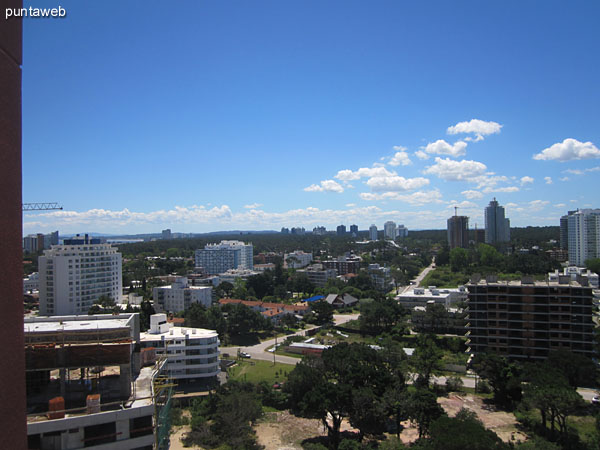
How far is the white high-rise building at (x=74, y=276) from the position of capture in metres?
40.6

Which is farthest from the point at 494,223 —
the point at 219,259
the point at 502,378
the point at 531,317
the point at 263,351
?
the point at 502,378

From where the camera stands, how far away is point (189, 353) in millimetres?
24828

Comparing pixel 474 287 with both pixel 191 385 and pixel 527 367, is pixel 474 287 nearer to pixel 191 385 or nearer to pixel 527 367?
pixel 527 367

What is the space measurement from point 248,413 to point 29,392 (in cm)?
1050

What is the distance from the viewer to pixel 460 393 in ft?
77.0

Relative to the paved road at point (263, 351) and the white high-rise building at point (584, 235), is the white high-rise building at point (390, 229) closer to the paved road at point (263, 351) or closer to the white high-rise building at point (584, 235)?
the white high-rise building at point (584, 235)

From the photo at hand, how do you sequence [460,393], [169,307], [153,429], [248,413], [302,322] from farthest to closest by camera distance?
1. [169,307]
2. [302,322]
3. [460,393]
4. [248,413]
5. [153,429]

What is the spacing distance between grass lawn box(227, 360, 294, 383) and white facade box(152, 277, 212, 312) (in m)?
18.3

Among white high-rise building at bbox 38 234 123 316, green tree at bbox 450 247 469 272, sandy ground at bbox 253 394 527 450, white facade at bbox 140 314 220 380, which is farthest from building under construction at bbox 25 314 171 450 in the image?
green tree at bbox 450 247 469 272

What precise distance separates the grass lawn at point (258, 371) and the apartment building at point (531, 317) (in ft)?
43.7

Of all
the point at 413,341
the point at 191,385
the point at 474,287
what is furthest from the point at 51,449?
the point at 413,341

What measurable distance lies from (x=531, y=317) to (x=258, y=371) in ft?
60.5

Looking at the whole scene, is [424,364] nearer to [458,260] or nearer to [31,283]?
[458,260]

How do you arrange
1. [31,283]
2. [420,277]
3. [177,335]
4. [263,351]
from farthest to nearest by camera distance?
[420,277]
[31,283]
[263,351]
[177,335]
